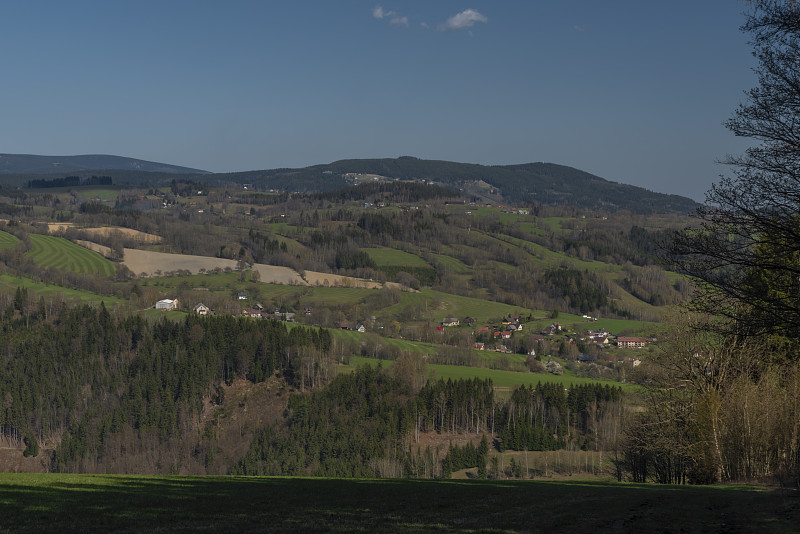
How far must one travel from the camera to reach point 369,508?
2122 cm

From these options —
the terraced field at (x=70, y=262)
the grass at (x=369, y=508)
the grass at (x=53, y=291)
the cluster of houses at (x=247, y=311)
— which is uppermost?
the grass at (x=369, y=508)

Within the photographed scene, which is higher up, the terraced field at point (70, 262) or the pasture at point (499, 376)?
the terraced field at point (70, 262)

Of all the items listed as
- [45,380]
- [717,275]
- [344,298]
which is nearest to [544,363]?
[344,298]

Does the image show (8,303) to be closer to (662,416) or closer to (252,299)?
(252,299)

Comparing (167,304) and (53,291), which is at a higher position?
(53,291)

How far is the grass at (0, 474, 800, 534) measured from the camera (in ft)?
56.3

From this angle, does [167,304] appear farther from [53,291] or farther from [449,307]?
[449,307]

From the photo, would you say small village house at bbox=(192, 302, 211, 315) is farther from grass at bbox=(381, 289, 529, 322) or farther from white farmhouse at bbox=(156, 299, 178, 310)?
grass at bbox=(381, 289, 529, 322)

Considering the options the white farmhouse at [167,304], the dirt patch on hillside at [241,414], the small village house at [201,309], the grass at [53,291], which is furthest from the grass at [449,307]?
the grass at [53,291]

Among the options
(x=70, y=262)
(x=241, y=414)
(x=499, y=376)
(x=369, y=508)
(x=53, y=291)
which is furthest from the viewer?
(x=70, y=262)

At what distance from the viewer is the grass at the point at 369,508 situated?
17.2 m

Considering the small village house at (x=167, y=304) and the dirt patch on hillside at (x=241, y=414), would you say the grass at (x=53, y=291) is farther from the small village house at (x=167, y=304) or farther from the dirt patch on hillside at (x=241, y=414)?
the dirt patch on hillside at (x=241, y=414)

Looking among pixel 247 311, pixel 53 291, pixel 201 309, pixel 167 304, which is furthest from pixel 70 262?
pixel 247 311

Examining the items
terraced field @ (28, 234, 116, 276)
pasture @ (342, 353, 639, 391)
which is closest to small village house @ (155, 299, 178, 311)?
terraced field @ (28, 234, 116, 276)
